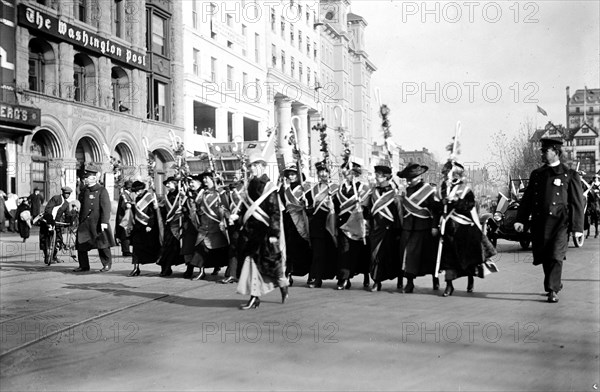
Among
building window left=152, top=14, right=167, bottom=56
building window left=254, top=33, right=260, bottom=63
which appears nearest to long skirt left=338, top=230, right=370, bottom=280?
building window left=152, top=14, right=167, bottom=56

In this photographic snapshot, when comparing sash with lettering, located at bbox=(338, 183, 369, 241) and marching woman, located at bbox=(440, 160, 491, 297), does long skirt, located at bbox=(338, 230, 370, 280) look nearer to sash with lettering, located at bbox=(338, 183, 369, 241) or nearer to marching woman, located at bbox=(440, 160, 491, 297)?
sash with lettering, located at bbox=(338, 183, 369, 241)

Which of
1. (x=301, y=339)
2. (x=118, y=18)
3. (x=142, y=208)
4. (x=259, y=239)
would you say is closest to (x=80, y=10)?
(x=118, y=18)

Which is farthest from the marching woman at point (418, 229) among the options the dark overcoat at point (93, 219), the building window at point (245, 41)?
the building window at point (245, 41)

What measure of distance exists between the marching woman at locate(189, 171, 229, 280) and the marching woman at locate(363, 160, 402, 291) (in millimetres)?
2688

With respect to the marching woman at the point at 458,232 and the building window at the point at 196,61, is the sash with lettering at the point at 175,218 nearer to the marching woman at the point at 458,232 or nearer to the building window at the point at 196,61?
the marching woman at the point at 458,232

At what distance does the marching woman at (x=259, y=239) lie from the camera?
8.38 metres

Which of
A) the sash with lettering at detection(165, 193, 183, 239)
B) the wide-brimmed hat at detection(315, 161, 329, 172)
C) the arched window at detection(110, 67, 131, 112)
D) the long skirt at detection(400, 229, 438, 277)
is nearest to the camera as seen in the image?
the long skirt at detection(400, 229, 438, 277)

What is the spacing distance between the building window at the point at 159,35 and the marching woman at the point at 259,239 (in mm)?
28468

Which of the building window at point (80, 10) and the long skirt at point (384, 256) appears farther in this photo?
the building window at point (80, 10)

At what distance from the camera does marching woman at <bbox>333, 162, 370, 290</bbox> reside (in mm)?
10148

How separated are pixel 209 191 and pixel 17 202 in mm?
13345

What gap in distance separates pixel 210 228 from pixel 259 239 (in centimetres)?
312

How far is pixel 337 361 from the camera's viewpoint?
558 centimetres

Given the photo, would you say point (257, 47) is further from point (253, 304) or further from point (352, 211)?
point (253, 304)
